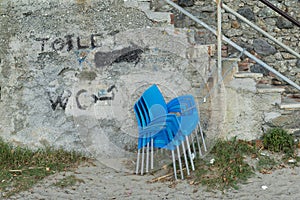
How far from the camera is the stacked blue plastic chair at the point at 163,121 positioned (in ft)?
12.2

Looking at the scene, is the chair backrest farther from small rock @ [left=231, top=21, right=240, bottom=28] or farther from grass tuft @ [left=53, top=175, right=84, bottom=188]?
small rock @ [left=231, top=21, right=240, bottom=28]

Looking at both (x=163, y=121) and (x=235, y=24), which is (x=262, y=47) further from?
(x=163, y=121)

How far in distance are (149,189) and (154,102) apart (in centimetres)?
83

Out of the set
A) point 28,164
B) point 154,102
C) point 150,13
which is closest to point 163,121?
point 154,102

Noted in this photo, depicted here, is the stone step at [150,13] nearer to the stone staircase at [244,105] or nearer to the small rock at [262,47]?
the stone staircase at [244,105]

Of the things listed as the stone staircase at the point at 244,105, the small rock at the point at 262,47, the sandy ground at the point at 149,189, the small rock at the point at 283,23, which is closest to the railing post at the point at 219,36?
the stone staircase at the point at 244,105

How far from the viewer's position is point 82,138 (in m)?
4.24

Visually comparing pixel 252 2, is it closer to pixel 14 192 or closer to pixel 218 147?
pixel 218 147

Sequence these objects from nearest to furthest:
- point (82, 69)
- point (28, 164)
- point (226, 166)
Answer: point (226, 166)
point (28, 164)
point (82, 69)

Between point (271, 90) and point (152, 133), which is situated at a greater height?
point (271, 90)

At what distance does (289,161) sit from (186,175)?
1.06 meters

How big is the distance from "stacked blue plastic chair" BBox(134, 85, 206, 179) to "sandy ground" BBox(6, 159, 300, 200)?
0.72 feet

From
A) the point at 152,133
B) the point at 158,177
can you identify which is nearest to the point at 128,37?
the point at 152,133

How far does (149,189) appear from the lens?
3.56 m
